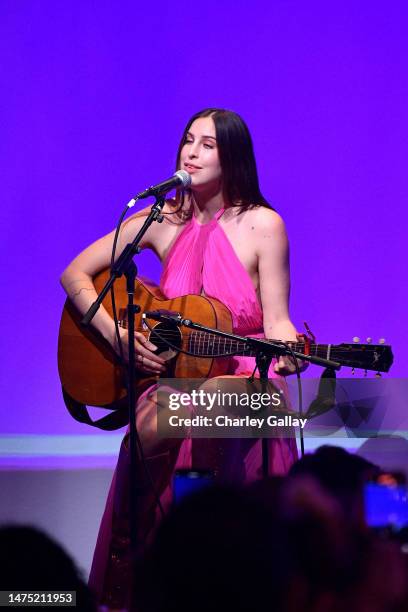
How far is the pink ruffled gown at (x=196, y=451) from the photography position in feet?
10.8

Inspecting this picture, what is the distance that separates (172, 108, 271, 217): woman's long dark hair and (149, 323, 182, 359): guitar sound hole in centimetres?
57

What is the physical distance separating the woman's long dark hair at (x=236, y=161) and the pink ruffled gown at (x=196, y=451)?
119 mm

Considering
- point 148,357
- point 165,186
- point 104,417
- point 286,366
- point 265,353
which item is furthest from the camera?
point 104,417

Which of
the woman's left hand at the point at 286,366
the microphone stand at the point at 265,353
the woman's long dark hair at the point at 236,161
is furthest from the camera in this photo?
the woman's long dark hair at the point at 236,161

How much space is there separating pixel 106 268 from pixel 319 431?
127cm

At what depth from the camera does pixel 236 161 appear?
3.70 m

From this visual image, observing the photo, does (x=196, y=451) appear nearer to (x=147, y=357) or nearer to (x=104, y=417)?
(x=147, y=357)

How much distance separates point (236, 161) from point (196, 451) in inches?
44.8

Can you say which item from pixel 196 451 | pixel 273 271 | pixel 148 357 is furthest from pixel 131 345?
pixel 273 271

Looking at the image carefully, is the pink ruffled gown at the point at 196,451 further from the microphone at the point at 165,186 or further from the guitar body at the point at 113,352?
the microphone at the point at 165,186

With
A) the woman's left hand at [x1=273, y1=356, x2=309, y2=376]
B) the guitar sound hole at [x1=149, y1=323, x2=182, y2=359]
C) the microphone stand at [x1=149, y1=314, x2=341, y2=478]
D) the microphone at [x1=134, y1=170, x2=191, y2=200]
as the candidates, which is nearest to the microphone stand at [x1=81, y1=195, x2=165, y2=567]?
the microphone at [x1=134, y1=170, x2=191, y2=200]

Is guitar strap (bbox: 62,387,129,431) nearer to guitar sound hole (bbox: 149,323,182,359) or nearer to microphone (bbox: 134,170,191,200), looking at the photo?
guitar sound hole (bbox: 149,323,182,359)

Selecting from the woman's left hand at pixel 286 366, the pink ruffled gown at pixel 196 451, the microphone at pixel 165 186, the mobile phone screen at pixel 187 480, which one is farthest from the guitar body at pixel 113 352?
the mobile phone screen at pixel 187 480

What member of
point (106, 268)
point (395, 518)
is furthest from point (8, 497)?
point (395, 518)
